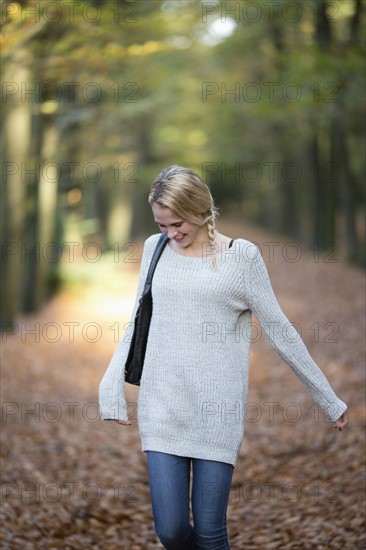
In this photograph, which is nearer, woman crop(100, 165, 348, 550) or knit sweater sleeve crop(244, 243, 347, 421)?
woman crop(100, 165, 348, 550)

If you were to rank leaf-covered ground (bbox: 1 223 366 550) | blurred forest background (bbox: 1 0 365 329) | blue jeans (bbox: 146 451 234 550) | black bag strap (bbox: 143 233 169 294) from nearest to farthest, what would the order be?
1. blue jeans (bbox: 146 451 234 550)
2. black bag strap (bbox: 143 233 169 294)
3. leaf-covered ground (bbox: 1 223 366 550)
4. blurred forest background (bbox: 1 0 365 329)

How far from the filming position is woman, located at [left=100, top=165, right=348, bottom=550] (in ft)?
12.0

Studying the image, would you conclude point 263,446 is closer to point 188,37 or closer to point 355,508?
point 355,508

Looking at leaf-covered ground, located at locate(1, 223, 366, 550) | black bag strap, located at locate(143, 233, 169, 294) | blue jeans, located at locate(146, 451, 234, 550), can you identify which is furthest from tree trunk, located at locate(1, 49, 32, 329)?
blue jeans, located at locate(146, 451, 234, 550)

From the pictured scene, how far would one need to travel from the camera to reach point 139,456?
26.3 feet

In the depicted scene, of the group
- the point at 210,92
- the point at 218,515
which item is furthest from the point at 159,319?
the point at 210,92

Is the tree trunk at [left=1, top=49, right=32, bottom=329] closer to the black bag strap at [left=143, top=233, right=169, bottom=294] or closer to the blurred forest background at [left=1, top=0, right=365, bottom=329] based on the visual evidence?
the blurred forest background at [left=1, top=0, right=365, bottom=329]

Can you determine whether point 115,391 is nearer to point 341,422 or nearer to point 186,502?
point 186,502

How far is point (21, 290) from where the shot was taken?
18172 millimetres

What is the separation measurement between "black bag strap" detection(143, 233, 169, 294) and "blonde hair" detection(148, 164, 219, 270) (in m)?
0.27

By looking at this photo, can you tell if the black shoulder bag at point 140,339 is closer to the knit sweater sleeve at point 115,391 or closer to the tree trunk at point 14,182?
the knit sweater sleeve at point 115,391

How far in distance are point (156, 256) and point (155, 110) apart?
19779mm

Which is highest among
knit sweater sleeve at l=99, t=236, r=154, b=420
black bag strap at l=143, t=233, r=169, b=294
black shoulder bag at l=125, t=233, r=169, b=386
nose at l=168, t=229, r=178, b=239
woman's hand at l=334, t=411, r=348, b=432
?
nose at l=168, t=229, r=178, b=239

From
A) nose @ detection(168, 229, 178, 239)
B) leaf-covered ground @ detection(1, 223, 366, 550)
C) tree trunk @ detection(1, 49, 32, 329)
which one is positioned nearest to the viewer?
nose @ detection(168, 229, 178, 239)
